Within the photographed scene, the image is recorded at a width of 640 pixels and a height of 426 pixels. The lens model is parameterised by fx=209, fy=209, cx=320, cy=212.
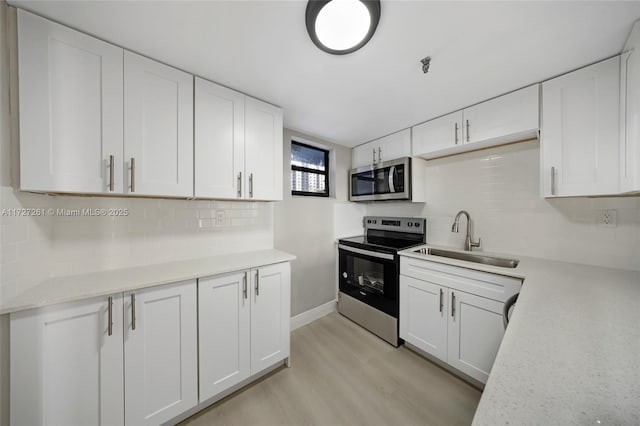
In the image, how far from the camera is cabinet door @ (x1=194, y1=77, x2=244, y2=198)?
4.87 ft

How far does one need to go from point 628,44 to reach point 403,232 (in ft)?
6.49

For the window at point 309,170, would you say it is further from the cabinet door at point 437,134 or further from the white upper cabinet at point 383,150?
the cabinet door at point 437,134

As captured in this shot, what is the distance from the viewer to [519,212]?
1.84m

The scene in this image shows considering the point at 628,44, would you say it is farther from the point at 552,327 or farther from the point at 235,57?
the point at 235,57

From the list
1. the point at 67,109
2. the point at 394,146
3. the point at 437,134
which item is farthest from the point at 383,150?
the point at 67,109

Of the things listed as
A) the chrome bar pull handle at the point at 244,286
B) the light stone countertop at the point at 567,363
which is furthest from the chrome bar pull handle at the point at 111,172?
the light stone countertop at the point at 567,363

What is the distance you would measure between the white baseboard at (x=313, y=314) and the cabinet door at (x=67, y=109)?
2.03 m

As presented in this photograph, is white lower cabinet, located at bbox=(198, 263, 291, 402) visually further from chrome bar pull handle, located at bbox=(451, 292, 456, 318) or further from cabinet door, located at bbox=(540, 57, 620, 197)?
cabinet door, located at bbox=(540, 57, 620, 197)

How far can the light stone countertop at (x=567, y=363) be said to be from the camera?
379 mm

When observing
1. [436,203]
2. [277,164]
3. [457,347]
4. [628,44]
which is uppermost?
[628,44]

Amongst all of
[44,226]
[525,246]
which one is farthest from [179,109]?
[525,246]

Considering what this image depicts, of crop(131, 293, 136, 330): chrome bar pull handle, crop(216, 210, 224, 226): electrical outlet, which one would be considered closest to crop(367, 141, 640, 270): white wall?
crop(216, 210, 224, 226): electrical outlet

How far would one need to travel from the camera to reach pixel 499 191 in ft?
6.39

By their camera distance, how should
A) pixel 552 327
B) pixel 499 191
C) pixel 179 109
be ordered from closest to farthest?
1. pixel 552 327
2. pixel 179 109
3. pixel 499 191
